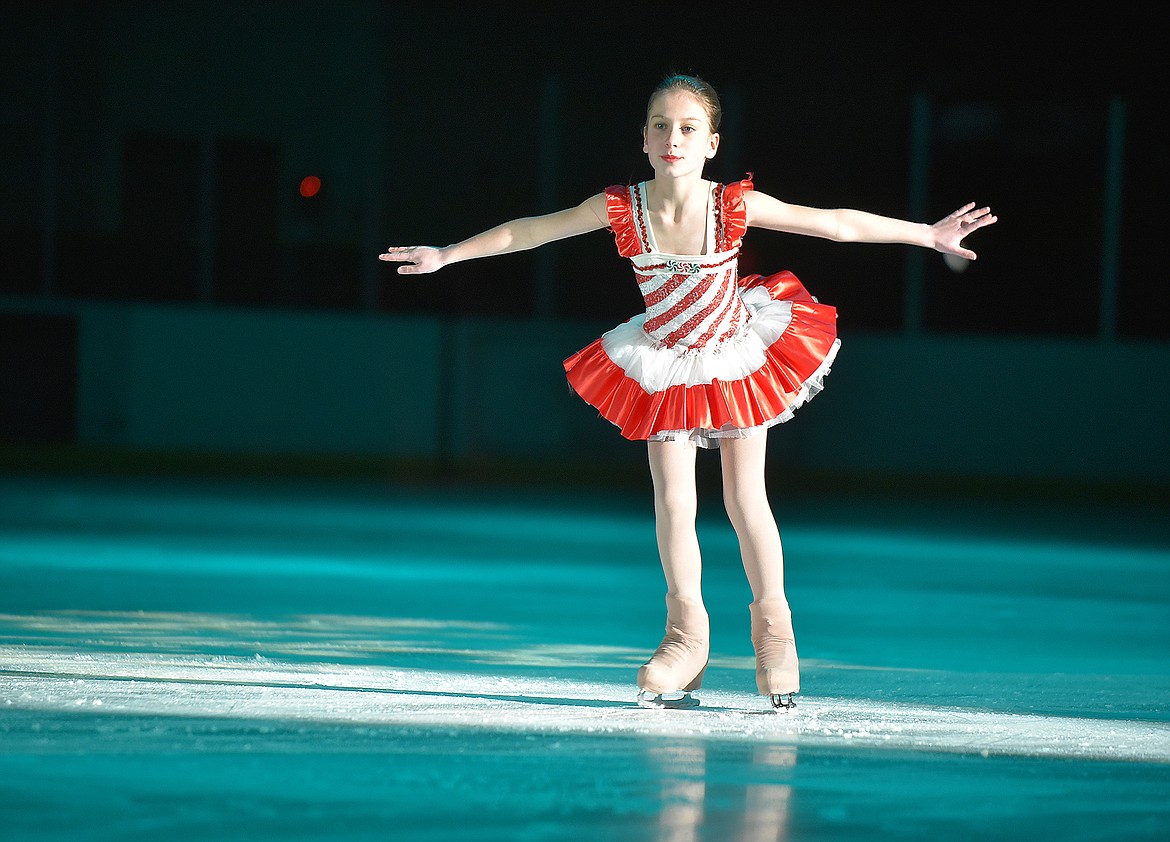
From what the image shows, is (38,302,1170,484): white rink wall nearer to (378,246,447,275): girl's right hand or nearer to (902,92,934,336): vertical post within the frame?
(902,92,934,336): vertical post

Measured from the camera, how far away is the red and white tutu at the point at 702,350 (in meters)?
3.51

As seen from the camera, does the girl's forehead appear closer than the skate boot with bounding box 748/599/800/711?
No

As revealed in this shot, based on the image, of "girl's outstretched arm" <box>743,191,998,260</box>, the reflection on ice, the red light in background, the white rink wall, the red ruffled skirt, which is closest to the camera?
the reflection on ice

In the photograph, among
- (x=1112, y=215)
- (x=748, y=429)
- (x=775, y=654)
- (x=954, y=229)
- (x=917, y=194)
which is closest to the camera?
(x=775, y=654)

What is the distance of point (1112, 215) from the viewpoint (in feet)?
43.4

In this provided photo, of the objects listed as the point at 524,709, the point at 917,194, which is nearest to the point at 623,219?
the point at 524,709

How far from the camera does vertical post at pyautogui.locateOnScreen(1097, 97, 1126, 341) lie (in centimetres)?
1308

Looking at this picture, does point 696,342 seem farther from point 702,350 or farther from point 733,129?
point 733,129

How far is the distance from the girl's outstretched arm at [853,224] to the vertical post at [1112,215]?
9.84 metres

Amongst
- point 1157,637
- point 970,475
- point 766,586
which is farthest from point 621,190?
point 970,475

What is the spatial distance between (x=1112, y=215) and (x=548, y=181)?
423 cm

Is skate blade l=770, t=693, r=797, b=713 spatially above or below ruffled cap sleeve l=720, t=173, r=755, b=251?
below

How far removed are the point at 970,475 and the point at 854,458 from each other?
34.5 inches

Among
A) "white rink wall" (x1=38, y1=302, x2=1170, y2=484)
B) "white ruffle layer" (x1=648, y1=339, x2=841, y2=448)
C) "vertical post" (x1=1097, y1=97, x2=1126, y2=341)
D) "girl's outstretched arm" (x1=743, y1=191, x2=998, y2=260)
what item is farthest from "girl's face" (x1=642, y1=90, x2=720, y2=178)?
"vertical post" (x1=1097, y1=97, x2=1126, y2=341)
